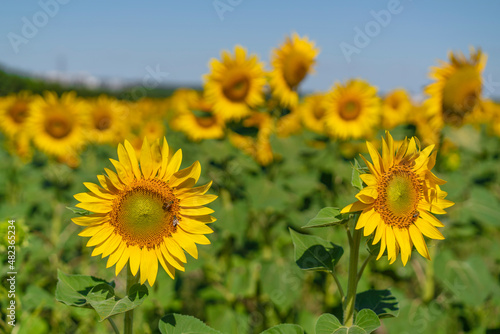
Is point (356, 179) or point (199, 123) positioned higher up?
point (199, 123)

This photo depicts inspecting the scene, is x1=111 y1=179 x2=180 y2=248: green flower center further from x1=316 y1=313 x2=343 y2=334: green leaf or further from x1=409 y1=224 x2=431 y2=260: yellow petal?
x1=409 y1=224 x2=431 y2=260: yellow petal

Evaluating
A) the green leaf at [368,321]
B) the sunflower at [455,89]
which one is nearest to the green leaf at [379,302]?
the green leaf at [368,321]

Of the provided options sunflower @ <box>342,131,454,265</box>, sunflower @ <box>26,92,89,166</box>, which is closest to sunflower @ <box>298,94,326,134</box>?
sunflower @ <box>26,92,89,166</box>

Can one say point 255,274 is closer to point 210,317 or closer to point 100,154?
point 210,317

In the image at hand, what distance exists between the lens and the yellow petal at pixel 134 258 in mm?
1504

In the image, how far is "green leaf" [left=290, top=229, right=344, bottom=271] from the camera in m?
1.58

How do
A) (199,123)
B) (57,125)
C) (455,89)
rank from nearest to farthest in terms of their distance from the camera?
(455,89) < (199,123) < (57,125)

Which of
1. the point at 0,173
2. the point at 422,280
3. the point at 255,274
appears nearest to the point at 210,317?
the point at 255,274

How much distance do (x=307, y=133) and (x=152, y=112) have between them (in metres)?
6.90

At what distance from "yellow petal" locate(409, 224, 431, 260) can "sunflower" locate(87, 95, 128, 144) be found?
4.73 metres

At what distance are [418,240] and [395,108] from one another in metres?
5.24

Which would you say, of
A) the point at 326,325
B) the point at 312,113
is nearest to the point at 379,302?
the point at 326,325

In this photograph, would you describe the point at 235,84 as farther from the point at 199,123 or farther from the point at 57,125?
the point at 57,125

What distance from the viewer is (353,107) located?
4309 mm
